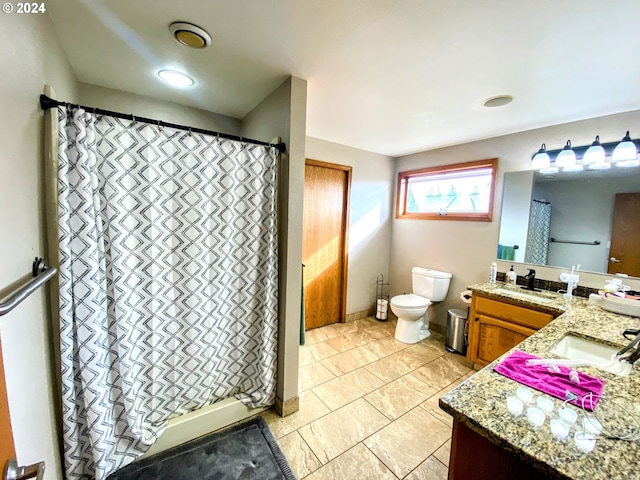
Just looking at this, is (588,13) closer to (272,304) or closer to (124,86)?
(272,304)

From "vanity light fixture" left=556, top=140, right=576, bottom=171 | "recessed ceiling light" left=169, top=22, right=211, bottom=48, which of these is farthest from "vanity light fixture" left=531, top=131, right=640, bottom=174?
"recessed ceiling light" left=169, top=22, right=211, bottom=48

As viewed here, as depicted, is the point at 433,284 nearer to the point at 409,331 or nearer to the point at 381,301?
the point at 409,331

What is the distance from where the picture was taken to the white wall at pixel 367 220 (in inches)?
131

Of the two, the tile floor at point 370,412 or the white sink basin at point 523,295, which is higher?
the white sink basin at point 523,295

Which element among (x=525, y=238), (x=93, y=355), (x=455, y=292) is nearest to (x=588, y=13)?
(x=525, y=238)

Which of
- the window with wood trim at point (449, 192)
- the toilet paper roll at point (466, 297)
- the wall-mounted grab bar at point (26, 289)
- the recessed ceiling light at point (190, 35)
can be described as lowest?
the toilet paper roll at point (466, 297)

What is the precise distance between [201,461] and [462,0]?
260 centimetres

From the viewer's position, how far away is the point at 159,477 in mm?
1372

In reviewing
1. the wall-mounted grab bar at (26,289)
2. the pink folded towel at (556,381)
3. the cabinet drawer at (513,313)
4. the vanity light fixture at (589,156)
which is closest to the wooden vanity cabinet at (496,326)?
the cabinet drawer at (513,313)

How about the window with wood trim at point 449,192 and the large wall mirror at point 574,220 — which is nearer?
the large wall mirror at point 574,220

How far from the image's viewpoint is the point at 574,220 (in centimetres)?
220

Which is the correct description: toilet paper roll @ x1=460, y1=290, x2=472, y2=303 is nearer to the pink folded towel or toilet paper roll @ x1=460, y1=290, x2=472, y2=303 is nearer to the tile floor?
the tile floor

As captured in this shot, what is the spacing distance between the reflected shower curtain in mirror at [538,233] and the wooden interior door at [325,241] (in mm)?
1875

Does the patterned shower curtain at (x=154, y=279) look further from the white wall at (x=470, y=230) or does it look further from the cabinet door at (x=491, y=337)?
the white wall at (x=470, y=230)
